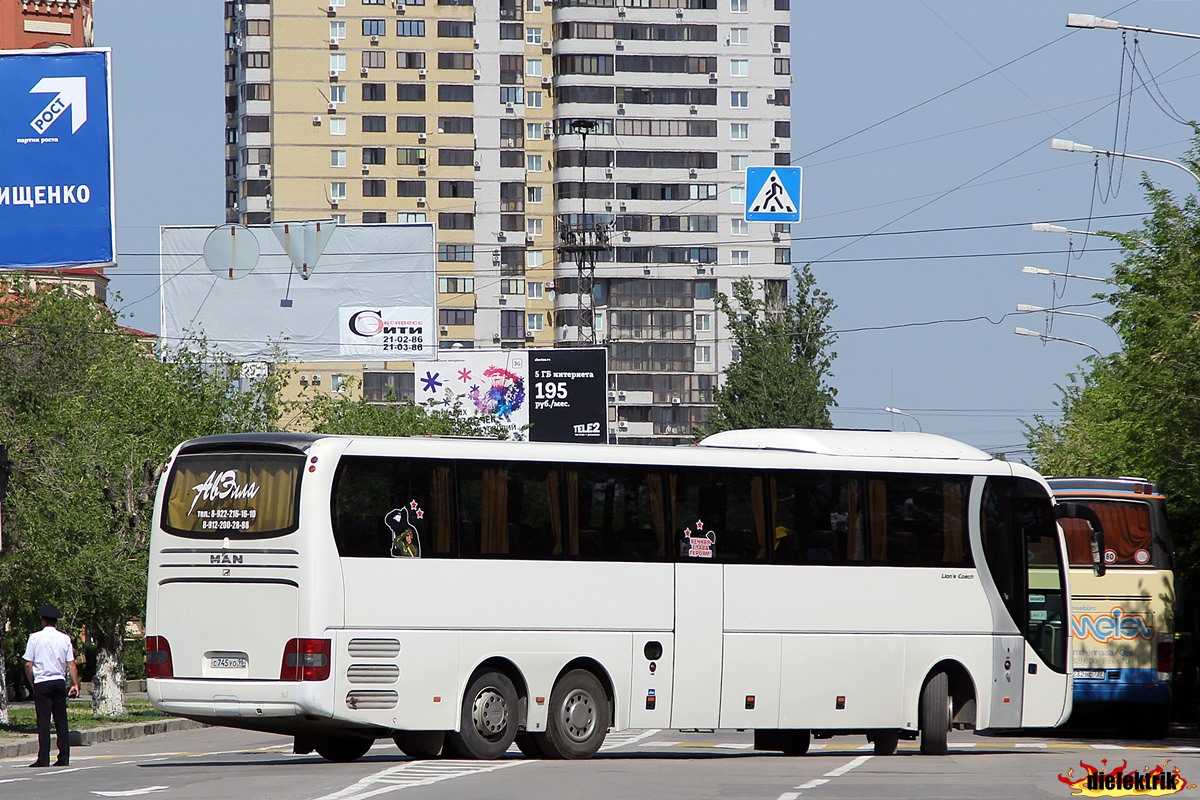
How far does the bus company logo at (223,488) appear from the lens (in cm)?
1887

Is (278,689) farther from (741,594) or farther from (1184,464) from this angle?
(1184,464)

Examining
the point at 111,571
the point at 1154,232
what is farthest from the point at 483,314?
the point at 1154,232

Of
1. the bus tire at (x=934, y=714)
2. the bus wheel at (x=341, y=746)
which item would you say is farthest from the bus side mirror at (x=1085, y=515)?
the bus wheel at (x=341, y=746)

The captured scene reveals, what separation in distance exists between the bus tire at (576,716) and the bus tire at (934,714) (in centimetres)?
394

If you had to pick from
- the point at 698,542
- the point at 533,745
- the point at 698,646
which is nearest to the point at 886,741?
the point at 698,646

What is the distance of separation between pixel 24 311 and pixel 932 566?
4171cm

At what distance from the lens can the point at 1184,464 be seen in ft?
85.3

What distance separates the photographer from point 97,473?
123 ft

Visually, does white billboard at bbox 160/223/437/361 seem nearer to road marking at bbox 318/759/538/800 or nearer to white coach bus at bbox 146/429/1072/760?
white coach bus at bbox 146/429/1072/760

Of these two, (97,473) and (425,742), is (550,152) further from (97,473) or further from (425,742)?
(425,742)

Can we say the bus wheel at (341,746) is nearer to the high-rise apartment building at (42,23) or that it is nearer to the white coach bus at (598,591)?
the white coach bus at (598,591)

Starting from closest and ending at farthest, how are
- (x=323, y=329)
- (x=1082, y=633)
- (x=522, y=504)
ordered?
(x=522, y=504)
(x=1082, y=633)
(x=323, y=329)

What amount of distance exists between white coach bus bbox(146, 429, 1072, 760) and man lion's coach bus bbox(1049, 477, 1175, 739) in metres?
5.93

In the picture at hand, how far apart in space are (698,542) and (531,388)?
42739 mm
